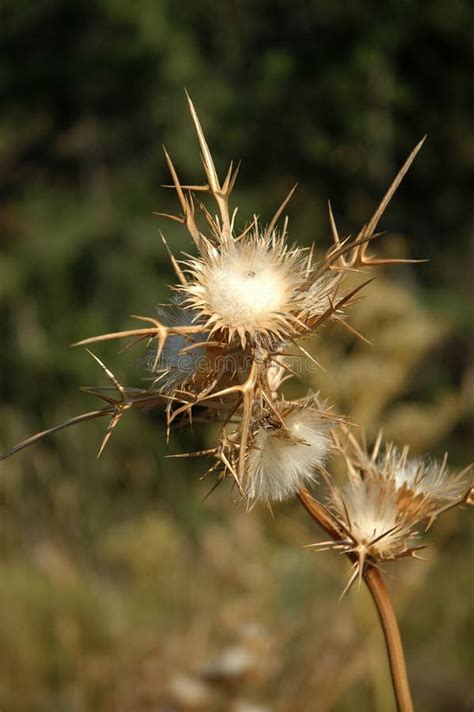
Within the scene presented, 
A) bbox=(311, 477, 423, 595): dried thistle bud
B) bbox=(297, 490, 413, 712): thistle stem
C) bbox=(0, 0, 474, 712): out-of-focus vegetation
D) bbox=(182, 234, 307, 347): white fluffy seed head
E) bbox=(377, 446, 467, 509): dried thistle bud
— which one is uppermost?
bbox=(0, 0, 474, 712): out-of-focus vegetation

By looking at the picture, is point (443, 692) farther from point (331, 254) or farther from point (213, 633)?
point (331, 254)

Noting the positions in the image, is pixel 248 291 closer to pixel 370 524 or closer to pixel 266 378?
pixel 266 378

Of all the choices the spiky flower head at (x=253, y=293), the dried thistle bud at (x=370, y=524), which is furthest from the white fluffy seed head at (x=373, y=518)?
the spiky flower head at (x=253, y=293)

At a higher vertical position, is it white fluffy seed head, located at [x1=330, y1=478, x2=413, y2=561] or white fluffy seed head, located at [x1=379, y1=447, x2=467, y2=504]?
white fluffy seed head, located at [x1=379, y1=447, x2=467, y2=504]

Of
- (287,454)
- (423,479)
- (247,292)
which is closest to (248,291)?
(247,292)

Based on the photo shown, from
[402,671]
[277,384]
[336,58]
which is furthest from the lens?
[336,58]

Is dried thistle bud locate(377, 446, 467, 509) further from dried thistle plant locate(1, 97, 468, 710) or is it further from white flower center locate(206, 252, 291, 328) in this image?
white flower center locate(206, 252, 291, 328)

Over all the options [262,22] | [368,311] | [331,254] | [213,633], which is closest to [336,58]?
[262,22]

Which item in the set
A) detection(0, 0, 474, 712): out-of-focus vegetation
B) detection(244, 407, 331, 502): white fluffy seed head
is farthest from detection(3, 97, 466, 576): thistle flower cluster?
detection(0, 0, 474, 712): out-of-focus vegetation
